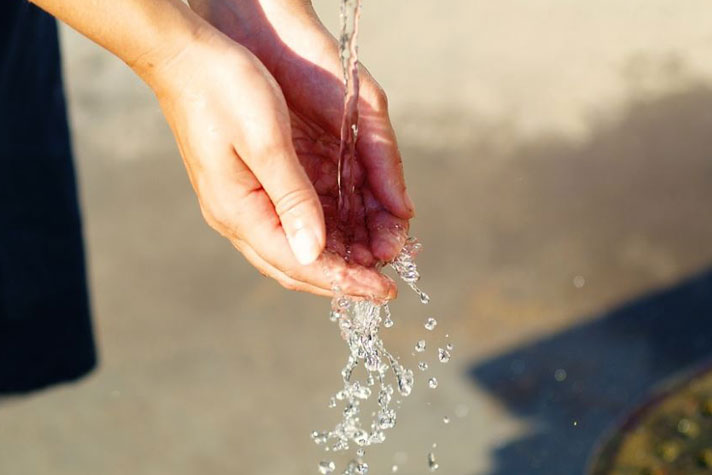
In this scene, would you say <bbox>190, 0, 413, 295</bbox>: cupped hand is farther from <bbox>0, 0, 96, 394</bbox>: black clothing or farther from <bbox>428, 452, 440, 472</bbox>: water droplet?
<bbox>428, 452, 440, 472</bbox>: water droplet

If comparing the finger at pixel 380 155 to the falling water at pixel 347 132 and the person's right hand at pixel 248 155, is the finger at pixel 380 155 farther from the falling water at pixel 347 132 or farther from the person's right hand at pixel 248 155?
the person's right hand at pixel 248 155

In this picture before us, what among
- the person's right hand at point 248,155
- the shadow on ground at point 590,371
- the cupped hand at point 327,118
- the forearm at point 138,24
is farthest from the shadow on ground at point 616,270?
the forearm at point 138,24

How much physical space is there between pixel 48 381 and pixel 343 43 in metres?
1.00

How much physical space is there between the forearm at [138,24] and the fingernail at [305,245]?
270mm

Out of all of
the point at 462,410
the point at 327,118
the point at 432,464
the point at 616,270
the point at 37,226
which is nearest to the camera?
the point at 327,118

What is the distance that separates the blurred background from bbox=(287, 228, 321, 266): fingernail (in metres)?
0.97

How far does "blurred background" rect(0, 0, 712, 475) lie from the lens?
2062 mm

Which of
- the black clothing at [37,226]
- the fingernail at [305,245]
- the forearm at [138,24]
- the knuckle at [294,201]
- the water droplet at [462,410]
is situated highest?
the forearm at [138,24]

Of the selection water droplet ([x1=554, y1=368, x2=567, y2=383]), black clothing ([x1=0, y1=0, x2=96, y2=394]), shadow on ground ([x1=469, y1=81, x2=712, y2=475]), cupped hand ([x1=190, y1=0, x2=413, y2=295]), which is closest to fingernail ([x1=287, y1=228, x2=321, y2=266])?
cupped hand ([x1=190, y1=0, x2=413, y2=295])

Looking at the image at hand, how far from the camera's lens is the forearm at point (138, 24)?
1.13 m

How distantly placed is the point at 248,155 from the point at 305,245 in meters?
0.13

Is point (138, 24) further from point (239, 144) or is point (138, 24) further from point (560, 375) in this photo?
point (560, 375)

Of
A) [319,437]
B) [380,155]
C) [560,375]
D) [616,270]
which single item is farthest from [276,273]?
[616,270]

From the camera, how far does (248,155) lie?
1142 mm
